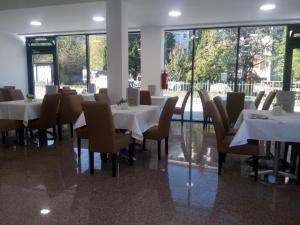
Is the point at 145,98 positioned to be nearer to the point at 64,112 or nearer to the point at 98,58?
the point at 64,112

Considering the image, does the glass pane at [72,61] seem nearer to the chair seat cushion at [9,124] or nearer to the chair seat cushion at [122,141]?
the chair seat cushion at [9,124]

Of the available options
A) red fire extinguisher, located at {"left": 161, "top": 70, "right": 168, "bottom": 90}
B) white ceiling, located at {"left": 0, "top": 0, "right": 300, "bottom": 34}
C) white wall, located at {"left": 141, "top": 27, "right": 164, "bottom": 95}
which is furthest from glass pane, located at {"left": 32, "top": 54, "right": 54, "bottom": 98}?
red fire extinguisher, located at {"left": 161, "top": 70, "right": 168, "bottom": 90}

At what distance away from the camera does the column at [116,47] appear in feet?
16.1

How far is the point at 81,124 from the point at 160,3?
2845 mm

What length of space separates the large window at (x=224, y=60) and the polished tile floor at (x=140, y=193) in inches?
148

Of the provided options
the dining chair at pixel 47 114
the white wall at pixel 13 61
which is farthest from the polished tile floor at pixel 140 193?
the white wall at pixel 13 61

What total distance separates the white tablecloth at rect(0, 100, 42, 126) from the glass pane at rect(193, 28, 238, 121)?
4.61 meters

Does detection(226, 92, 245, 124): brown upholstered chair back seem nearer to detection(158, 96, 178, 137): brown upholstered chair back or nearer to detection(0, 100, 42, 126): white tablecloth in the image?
detection(158, 96, 178, 137): brown upholstered chair back

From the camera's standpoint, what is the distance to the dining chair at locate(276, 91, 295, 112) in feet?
12.1

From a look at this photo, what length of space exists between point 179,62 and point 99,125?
5.09 metres

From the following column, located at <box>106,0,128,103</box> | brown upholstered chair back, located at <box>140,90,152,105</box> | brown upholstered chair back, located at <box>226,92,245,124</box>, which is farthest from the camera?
brown upholstered chair back, located at <box>140,90,152,105</box>

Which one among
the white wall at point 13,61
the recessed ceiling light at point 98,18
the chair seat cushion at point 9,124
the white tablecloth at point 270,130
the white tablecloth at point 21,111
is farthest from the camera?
the white wall at point 13,61

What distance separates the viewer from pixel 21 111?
4672 millimetres

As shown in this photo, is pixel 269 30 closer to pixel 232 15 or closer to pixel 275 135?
pixel 232 15
